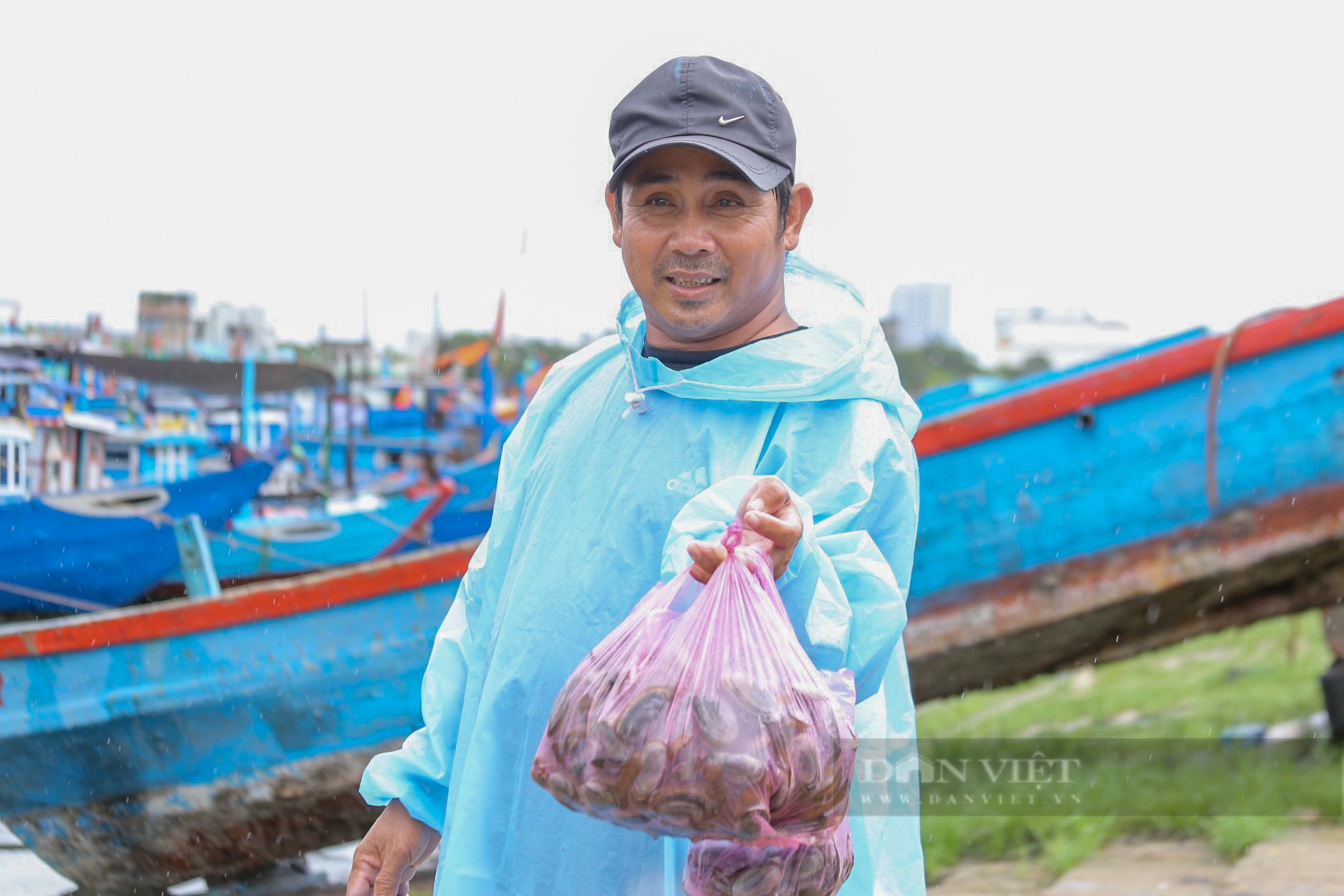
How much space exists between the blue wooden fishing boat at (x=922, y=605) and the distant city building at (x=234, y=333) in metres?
4.77

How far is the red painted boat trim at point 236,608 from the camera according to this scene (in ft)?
15.5

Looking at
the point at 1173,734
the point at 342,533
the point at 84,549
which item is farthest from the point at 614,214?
the point at 342,533

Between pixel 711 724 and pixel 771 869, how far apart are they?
9.6 inches

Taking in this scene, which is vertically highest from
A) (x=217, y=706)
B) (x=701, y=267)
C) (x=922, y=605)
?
(x=701, y=267)

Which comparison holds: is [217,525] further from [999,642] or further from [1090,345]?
[1090,345]

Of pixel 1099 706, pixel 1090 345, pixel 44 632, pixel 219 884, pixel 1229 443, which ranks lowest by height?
pixel 219 884

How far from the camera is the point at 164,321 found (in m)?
9.18

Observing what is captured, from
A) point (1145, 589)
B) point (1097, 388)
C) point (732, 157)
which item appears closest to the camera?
point (732, 157)

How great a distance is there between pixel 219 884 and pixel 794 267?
442 cm

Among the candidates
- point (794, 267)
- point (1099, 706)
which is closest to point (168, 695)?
point (794, 267)

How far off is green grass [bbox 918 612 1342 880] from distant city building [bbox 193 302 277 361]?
5.65 meters

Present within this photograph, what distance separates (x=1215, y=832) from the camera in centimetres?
448

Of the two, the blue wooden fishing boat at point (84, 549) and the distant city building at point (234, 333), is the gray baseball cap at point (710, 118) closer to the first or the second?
the blue wooden fishing boat at point (84, 549)

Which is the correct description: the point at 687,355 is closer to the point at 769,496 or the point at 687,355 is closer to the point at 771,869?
the point at 769,496
